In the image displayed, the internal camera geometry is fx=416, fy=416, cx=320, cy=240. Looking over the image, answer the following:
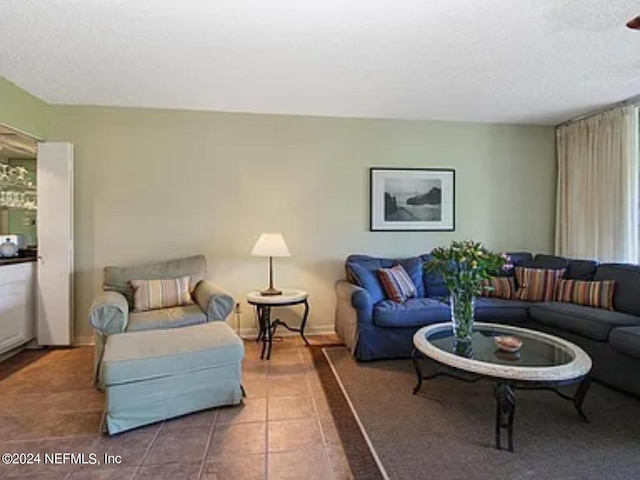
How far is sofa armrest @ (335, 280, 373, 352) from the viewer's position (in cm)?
366

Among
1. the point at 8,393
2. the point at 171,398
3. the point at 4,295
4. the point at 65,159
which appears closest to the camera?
the point at 171,398

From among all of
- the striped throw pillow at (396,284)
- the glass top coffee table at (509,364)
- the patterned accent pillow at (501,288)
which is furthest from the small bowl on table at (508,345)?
the patterned accent pillow at (501,288)

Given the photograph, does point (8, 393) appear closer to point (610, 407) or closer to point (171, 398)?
point (171, 398)

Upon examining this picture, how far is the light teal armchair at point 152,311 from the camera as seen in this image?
3.04 metres

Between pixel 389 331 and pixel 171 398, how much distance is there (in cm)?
191

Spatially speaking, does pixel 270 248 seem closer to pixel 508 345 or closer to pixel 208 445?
pixel 208 445

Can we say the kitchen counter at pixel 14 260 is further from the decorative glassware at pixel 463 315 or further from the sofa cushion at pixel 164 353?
the decorative glassware at pixel 463 315

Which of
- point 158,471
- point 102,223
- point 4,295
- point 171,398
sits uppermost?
point 102,223

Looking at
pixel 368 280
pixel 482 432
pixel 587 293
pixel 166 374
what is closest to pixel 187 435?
pixel 166 374

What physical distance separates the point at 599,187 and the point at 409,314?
2577 millimetres

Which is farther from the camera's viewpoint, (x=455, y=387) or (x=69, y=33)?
(x=455, y=387)

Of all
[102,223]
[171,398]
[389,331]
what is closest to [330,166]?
[389,331]

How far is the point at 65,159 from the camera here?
4066 millimetres

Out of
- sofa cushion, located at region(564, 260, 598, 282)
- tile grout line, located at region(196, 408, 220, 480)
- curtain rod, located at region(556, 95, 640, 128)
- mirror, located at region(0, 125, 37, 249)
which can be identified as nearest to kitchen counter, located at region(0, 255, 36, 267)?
mirror, located at region(0, 125, 37, 249)
